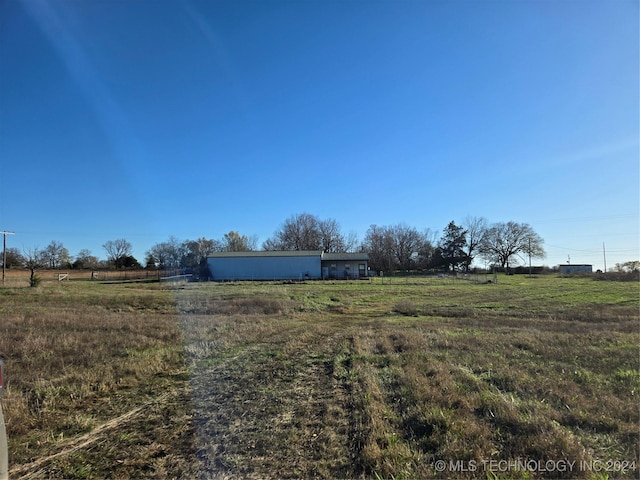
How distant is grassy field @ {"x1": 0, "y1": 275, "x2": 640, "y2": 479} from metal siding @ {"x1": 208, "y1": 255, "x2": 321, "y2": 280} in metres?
46.5

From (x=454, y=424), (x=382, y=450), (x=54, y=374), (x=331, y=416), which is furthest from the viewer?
(x=54, y=374)

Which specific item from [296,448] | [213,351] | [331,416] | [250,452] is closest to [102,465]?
[250,452]

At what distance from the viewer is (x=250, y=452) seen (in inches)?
148

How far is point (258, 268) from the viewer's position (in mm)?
56906

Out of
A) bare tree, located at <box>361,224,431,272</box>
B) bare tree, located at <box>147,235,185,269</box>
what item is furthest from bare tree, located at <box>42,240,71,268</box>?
bare tree, located at <box>361,224,431,272</box>

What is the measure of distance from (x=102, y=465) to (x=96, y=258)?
326 feet

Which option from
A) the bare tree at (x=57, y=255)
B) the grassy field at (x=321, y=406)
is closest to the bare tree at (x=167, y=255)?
the bare tree at (x=57, y=255)

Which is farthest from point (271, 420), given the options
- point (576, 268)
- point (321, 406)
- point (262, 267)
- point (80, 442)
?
point (576, 268)

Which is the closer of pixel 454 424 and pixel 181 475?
pixel 181 475

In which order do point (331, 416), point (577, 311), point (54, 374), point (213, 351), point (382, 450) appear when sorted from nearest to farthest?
1. point (382, 450)
2. point (331, 416)
3. point (54, 374)
4. point (213, 351)
5. point (577, 311)

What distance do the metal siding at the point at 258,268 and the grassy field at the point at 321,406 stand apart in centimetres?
4654

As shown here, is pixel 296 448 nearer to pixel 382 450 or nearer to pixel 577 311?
pixel 382 450

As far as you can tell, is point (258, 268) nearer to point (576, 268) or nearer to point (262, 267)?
point (262, 267)

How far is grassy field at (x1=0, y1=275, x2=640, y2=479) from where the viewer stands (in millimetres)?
3500
